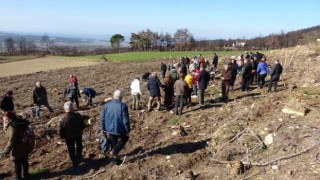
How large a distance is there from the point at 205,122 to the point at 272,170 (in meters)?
4.08

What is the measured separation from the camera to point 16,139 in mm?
7160

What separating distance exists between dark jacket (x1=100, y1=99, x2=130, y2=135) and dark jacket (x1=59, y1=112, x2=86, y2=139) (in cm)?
68

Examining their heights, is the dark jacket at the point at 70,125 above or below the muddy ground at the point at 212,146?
above

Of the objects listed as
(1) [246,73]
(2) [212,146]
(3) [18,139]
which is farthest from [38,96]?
(1) [246,73]

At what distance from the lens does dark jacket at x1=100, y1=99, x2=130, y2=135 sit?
25.0 feet

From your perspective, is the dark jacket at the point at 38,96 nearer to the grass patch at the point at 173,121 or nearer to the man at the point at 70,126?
the grass patch at the point at 173,121

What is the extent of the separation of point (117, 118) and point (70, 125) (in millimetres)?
1079

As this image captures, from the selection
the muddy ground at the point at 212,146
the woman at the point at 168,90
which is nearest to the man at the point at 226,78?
the muddy ground at the point at 212,146

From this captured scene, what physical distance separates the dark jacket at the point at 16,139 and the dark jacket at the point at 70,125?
0.80 metres

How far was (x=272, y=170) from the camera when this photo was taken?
23.0 ft

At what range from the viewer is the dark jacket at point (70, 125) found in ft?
25.5

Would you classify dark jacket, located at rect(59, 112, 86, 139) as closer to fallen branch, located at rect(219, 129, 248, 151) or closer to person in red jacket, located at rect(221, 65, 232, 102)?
fallen branch, located at rect(219, 129, 248, 151)

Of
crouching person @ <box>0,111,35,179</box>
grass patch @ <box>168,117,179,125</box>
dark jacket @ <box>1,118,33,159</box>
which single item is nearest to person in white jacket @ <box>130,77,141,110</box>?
grass patch @ <box>168,117,179,125</box>

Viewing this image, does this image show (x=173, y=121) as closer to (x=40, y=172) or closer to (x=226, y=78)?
(x=226, y=78)
